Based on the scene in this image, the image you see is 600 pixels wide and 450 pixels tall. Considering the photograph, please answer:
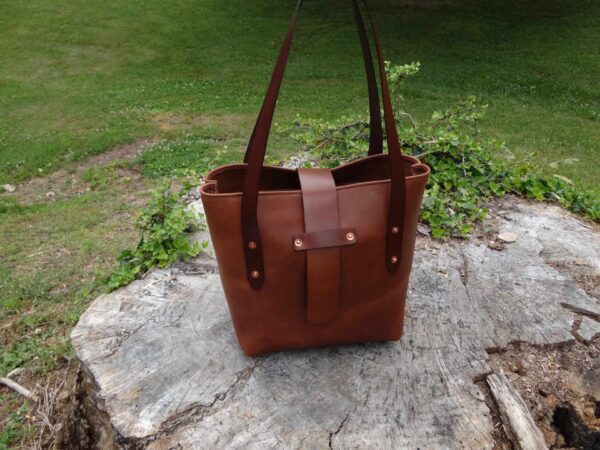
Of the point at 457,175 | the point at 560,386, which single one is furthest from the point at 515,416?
the point at 457,175

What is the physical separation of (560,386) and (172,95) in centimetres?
925

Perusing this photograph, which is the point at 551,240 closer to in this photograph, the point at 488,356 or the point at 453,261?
the point at 453,261

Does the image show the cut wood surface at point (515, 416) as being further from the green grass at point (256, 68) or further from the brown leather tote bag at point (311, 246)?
the green grass at point (256, 68)

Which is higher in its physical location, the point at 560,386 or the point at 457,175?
the point at 457,175

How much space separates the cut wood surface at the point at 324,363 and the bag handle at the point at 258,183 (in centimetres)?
40

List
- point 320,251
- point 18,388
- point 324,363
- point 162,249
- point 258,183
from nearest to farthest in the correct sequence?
point 258,183 < point 320,251 < point 324,363 < point 162,249 < point 18,388

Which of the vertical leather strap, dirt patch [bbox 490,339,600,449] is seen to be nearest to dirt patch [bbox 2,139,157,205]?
the vertical leather strap

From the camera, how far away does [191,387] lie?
1.93 m

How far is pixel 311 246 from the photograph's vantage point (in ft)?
5.84

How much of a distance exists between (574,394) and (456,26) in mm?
12807

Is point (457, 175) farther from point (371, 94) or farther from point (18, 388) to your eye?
point (18, 388)

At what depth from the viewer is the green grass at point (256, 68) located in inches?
319

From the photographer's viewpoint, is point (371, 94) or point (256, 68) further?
point (256, 68)

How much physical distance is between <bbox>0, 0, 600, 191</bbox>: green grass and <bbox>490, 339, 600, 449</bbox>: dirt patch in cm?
441
